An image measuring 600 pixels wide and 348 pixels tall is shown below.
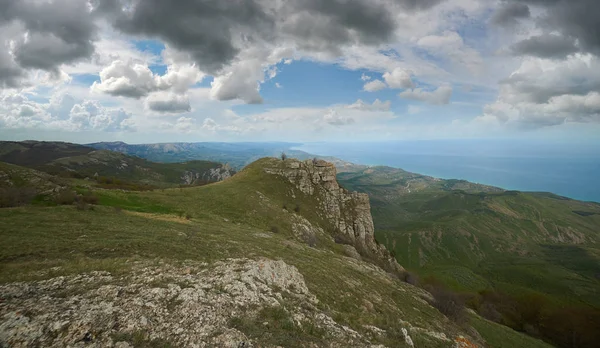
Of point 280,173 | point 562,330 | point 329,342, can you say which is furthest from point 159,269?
point 562,330

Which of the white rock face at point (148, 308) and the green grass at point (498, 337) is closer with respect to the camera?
the white rock face at point (148, 308)

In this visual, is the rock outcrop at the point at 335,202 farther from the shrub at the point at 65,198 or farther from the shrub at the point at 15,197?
the shrub at the point at 15,197

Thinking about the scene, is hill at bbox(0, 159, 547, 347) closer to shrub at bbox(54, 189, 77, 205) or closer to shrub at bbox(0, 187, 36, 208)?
shrub at bbox(54, 189, 77, 205)

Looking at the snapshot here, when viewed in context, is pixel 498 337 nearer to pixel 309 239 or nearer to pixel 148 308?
pixel 309 239

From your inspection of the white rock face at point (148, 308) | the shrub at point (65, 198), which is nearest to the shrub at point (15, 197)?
the shrub at point (65, 198)

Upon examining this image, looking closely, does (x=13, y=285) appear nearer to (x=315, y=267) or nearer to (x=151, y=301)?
(x=151, y=301)

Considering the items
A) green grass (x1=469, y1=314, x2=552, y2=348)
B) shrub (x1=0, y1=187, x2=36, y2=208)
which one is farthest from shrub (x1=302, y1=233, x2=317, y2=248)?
shrub (x1=0, y1=187, x2=36, y2=208)

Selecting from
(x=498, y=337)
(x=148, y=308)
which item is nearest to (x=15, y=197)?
(x=148, y=308)
